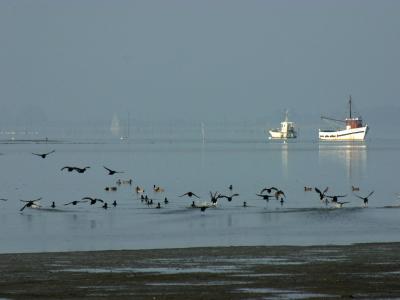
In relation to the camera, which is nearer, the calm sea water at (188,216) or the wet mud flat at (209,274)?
the wet mud flat at (209,274)

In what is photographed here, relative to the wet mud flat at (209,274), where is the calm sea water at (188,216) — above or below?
above

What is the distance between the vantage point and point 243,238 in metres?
38.0

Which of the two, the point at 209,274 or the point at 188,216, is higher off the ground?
the point at 188,216

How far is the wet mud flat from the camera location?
70.8ft

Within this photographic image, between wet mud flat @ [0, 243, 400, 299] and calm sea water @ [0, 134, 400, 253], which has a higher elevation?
calm sea water @ [0, 134, 400, 253]

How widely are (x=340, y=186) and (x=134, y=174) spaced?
1037 inches

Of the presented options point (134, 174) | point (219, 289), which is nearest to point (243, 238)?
point (219, 289)

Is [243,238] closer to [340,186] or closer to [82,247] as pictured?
[82,247]

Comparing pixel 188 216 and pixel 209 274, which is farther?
pixel 188 216

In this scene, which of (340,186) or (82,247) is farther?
(340,186)

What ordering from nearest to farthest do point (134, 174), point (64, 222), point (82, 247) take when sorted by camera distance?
1. point (82, 247)
2. point (64, 222)
3. point (134, 174)

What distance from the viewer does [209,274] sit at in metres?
24.7

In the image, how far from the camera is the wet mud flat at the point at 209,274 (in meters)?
21.6

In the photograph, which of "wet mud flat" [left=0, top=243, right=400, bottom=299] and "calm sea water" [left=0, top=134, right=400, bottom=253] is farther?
"calm sea water" [left=0, top=134, right=400, bottom=253]
